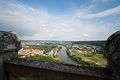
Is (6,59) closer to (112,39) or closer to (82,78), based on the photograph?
(82,78)

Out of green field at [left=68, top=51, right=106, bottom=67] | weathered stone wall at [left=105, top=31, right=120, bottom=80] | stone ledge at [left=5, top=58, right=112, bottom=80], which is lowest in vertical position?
green field at [left=68, top=51, right=106, bottom=67]

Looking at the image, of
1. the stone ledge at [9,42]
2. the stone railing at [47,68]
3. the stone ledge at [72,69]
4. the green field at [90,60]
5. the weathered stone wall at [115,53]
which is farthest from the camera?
the green field at [90,60]

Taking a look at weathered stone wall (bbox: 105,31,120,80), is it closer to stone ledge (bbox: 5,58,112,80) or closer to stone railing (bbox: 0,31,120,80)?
stone railing (bbox: 0,31,120,80)

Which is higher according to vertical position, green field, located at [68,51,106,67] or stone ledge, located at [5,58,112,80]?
stone ledge, located at [5,58,112,80]

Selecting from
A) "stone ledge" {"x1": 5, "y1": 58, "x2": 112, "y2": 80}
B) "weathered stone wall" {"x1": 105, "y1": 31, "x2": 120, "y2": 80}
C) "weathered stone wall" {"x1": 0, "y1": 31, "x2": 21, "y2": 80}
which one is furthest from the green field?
"weathered stone wall" {"x1": 105, "y1": 31, "x2": 120, "y2": 80}

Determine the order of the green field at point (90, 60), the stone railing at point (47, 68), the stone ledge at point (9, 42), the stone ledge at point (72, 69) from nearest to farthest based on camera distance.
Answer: the stone railing at point (47, 68) < the stone ledge at point (72, 69) < the stone ledge at point (9, 42) < the green field at point (90, 60)

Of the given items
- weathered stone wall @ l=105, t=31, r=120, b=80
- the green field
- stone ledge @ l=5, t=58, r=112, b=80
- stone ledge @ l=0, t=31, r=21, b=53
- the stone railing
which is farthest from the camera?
the green field

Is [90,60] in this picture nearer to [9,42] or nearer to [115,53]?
[9,42]

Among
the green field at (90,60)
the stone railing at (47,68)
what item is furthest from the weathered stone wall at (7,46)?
the green field at (90,60)

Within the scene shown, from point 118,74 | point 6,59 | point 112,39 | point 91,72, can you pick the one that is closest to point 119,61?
point 118,74

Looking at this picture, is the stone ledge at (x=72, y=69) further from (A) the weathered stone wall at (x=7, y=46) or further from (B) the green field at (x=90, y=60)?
(B) the green field at (x=90, y=60)
